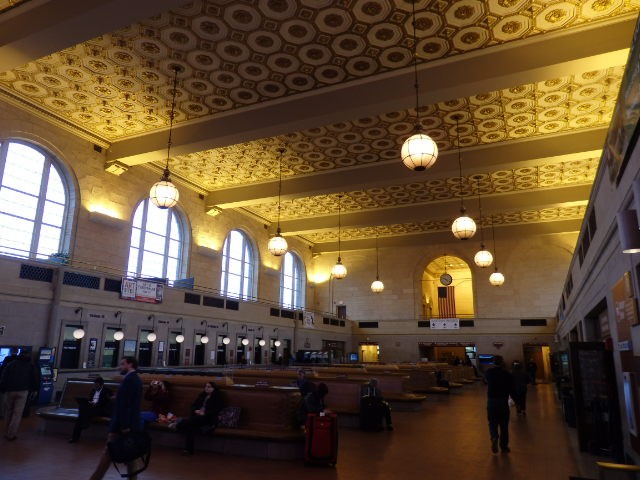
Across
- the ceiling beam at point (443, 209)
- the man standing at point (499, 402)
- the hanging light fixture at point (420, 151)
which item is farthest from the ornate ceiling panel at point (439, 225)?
the man standing at point (499, 402)

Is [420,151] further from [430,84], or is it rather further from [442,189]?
[442,189]

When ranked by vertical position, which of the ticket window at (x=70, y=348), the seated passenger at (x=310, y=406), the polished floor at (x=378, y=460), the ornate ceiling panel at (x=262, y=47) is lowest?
the polished floor at (x=378, y=460)

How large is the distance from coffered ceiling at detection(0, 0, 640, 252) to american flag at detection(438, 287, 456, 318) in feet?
37.0

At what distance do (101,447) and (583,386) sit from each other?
642 cm

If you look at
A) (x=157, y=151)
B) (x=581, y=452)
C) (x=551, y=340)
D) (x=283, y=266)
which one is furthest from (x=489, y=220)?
(x=581, y=452)

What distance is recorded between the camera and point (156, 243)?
1584 cm

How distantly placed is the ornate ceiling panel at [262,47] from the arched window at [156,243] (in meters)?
4.46

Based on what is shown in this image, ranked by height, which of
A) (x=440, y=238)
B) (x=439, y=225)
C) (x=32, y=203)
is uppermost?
(x=439, y=225)

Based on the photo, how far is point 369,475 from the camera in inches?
194

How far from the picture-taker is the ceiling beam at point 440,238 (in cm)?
2219

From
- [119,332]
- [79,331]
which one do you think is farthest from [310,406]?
[119,332]

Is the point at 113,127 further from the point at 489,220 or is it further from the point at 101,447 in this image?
the point at 489,220

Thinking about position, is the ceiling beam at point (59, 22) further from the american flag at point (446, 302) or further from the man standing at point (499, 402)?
the american flag at point (446, 302)

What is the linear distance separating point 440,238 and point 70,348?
59.7 ft
